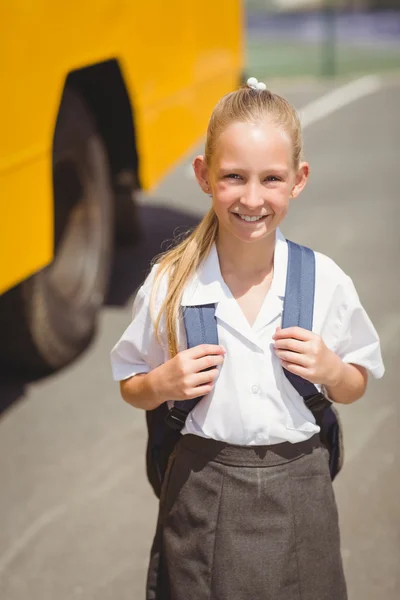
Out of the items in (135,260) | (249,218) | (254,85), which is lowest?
(249,218)

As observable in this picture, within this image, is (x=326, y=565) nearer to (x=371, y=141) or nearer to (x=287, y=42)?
(x=371, y=141)

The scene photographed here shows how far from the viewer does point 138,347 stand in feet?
6.83

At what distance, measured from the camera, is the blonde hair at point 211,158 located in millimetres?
1920

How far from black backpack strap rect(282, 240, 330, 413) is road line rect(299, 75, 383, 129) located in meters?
9.32

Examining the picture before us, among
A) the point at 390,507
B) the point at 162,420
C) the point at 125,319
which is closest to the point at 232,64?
the point at 125,319

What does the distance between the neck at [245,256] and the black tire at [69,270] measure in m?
2.24

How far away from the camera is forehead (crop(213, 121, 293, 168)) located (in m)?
1.88

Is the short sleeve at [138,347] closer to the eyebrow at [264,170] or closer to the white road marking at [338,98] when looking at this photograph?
the eyebrow at [264,170]

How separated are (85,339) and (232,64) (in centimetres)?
263

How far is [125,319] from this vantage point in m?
5.25

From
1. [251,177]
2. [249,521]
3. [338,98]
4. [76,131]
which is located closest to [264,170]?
[251,177]

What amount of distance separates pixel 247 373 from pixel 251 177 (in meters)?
0.42

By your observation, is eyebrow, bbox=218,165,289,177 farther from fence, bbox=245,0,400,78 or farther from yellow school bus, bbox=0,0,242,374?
fence, bbox=245,0,400,78

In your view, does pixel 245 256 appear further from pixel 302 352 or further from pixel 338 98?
pixel 338 98
